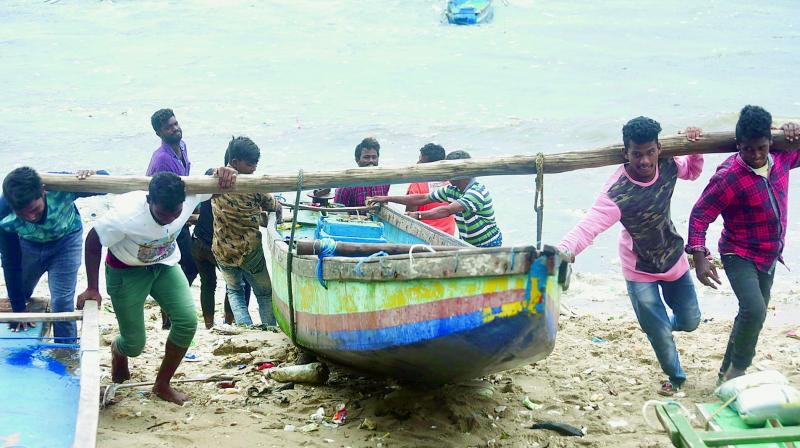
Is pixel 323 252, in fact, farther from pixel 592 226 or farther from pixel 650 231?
pixel 650 231

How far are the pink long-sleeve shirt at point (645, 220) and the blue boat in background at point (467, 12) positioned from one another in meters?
22.2

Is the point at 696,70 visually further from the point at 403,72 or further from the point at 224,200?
the point at 224,200

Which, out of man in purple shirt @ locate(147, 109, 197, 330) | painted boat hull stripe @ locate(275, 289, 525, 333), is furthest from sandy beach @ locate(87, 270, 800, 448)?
man in purple shirt @ locate(147, 109, 197, 330)

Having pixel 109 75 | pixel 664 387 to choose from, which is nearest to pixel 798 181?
pixel 664 387

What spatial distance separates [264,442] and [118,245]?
1.36m

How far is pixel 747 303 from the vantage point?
5348 millimetres

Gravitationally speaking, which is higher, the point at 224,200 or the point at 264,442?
the point at 224,200

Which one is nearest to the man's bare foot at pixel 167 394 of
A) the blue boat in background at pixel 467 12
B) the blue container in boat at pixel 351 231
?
the blue container in boat at pixel 351 231

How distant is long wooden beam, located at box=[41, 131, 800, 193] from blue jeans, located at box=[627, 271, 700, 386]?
0.78 meters

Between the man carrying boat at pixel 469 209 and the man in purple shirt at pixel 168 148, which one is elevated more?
the man in purple shirt at pixel 168 148

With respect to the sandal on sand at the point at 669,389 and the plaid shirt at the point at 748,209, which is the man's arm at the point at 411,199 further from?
the plaid shirt at the point at 748,209

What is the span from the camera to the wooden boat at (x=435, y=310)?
4.45 metres

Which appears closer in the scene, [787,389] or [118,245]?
[787,389]

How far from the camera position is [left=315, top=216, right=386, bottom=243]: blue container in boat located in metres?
7.07
